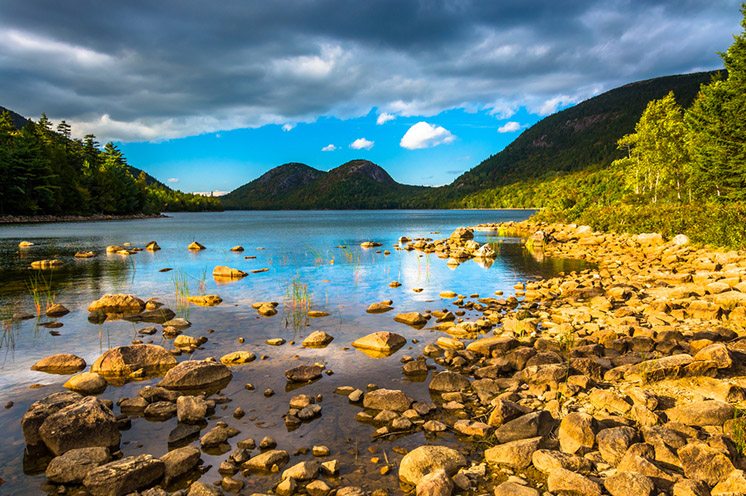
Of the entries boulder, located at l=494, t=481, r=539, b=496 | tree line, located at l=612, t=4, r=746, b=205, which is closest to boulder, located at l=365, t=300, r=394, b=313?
boulder, located at l=494, t=481, r=539, b=496

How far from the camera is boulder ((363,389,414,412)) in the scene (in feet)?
32.1

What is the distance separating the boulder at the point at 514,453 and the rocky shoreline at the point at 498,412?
0.03m

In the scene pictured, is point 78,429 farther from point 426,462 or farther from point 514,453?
point 514,453

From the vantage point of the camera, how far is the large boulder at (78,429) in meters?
8.08

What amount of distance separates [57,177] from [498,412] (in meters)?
134

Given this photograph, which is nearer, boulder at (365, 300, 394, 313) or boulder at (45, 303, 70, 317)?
boulder at (45, 303, 70, 317)

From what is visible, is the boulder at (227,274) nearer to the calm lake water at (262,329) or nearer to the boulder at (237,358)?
the calm lake water at (262,329)

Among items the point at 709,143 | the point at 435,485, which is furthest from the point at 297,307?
the point at 709,143

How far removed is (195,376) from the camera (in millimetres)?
11320

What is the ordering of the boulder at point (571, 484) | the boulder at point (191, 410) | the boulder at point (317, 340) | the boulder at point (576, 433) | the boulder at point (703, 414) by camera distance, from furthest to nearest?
1. the boulder at point (317, 340)
2. the boulder at point (191, 410)
3. the boulder at point (703, 414)
4. the boulder at point (576, 433)
5. the boulder at point (571, 484)

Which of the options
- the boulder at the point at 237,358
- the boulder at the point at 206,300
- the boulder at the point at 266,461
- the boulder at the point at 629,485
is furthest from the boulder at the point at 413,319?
the boulder at the point at 629,485

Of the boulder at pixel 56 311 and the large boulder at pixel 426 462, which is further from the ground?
the boulder at pixel 56 311

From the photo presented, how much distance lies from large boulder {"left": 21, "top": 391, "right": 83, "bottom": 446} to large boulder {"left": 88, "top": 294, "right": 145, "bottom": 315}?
1113 cm

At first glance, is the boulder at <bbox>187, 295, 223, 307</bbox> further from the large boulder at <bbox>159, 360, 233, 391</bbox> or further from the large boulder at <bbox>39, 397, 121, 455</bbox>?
the large boulder at <bbox>39, 397, 121, 455</bbox>
